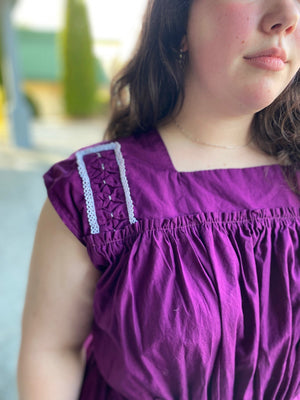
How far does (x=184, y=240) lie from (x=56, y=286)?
0.74 ft

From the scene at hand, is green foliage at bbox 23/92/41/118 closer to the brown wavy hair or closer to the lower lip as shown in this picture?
the brown wavy hair

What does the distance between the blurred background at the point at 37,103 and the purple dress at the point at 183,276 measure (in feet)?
1.04

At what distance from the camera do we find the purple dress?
641 mm

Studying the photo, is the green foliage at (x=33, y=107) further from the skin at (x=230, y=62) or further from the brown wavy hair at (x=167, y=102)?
the skin at (x=230, y=62)

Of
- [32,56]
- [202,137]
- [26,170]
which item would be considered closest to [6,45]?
[26,170]

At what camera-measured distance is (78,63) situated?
7.27 metres

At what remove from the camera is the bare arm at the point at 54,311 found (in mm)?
676

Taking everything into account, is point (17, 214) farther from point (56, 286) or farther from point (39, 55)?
point (39, 55)

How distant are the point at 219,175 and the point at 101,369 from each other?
0.40 meters

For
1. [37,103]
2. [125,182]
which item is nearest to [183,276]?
[125,182]

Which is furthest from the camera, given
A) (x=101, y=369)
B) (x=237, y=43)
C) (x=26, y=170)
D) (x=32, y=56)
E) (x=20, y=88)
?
(x=32, y=56)

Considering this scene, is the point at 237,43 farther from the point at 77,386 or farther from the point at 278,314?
the point at 77,386

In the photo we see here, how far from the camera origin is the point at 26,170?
3.68 m

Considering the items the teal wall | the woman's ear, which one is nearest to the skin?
the woman's ear
